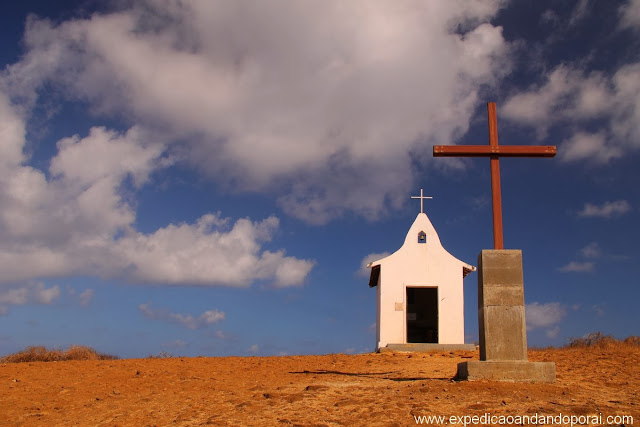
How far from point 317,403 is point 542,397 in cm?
325

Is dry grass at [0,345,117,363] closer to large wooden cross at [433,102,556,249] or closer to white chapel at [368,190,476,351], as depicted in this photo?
white chapel at [368,190,476,351]

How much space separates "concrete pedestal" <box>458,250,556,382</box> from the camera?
9539mm

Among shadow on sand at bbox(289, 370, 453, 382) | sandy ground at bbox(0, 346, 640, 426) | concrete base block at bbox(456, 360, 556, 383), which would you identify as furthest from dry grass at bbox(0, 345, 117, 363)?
concrete base block at bbox(456, 360, 556, 383)

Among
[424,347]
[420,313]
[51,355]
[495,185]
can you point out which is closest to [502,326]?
[495,185]

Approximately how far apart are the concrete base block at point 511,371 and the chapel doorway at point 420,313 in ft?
49.9

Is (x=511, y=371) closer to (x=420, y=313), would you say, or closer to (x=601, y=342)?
(x=601, y=342)

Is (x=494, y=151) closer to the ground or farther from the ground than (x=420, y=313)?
farther from the ground

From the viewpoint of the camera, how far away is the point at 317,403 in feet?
27.7

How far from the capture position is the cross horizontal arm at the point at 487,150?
11.1 metres

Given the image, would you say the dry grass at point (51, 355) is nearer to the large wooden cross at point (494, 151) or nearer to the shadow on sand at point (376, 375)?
the shadow on sand at point (376, 375)

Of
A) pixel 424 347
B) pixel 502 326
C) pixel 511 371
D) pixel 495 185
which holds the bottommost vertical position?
pixel 511 371

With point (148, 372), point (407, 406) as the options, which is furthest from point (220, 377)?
point (407, 406)

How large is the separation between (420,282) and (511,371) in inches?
357

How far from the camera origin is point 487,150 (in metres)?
11.1
